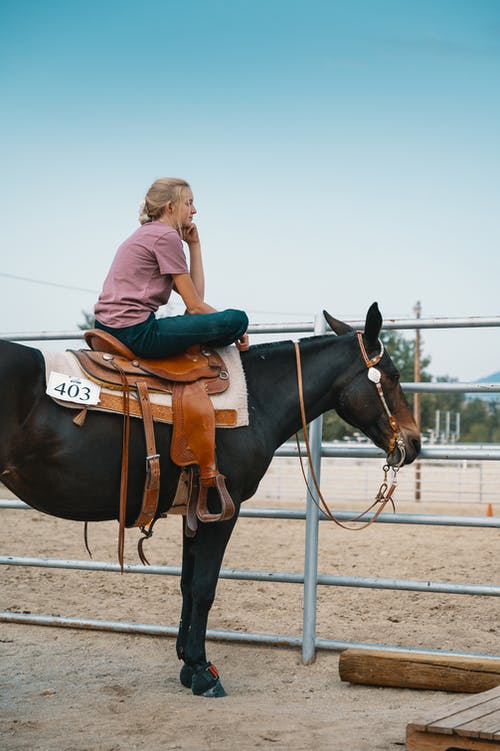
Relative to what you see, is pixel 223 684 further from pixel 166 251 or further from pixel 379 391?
pixel 166 251

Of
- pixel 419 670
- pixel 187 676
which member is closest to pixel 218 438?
pixel 187 676

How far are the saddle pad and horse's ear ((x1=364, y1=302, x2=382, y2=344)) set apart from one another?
0.64 m

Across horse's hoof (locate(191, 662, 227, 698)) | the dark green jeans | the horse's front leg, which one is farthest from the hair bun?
horse's hoof (locate(191, 662, 227, 698))

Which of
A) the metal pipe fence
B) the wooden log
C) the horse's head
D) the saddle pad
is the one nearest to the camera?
the saddle pad

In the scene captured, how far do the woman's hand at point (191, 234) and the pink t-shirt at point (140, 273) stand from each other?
236 mm

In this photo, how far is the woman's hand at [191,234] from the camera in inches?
160

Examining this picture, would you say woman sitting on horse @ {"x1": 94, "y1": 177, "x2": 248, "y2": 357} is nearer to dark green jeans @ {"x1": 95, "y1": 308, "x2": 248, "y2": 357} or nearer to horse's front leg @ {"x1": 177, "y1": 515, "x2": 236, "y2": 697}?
dark green jeans @ {"x1": 95, "y1": 308, "x2": 248, "y2": 357}

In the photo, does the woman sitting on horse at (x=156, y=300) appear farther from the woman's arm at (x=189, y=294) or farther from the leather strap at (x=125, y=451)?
the leather strap at (x=125, y=451)

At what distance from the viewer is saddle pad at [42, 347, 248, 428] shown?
350 cm

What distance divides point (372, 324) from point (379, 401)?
388mm

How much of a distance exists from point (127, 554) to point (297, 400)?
4.29 m

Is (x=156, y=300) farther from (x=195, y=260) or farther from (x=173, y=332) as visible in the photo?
(x=195, y=260)

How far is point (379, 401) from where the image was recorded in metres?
4.06

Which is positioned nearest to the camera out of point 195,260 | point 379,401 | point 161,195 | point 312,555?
point 161,195
